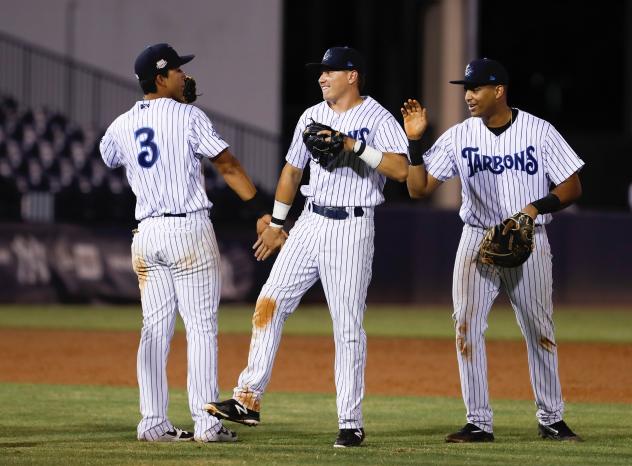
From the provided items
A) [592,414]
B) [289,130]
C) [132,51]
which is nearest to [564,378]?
[592,414]

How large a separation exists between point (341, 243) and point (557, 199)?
1.18m

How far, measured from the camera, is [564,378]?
11.1 metres

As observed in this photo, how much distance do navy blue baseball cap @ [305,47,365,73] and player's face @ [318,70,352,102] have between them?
27mm

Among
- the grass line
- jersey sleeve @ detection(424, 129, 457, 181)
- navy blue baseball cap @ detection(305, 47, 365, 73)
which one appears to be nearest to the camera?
navy blue baseball cap @ detection(305, 47, 365, 73)

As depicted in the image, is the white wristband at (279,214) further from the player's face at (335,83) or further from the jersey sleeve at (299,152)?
the player's face at (335,83)

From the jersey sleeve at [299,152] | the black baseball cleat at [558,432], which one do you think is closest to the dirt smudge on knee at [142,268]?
the jersey sleeve at [299,152]

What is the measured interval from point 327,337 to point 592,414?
6.11 metres

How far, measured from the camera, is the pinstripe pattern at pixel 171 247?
22.2 ft

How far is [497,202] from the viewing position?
709cm

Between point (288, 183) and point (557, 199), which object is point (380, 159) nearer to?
point (288, 183)

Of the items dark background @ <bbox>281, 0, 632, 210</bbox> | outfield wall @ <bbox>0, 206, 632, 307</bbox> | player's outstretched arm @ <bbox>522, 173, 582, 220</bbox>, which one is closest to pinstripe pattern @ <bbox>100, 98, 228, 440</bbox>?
player's outstretched arm @ <bbox>522, 173, 582, 220</bbox>

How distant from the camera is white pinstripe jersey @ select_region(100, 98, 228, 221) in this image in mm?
6750

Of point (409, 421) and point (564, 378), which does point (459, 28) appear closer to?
point (564, 378)

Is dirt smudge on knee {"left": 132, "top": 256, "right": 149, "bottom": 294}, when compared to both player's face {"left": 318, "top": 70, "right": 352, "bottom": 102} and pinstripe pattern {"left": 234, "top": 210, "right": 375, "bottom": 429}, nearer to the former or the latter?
pinstripe pattern {"left": 234, "top": 210, "right": 375, "bottom": 429}
